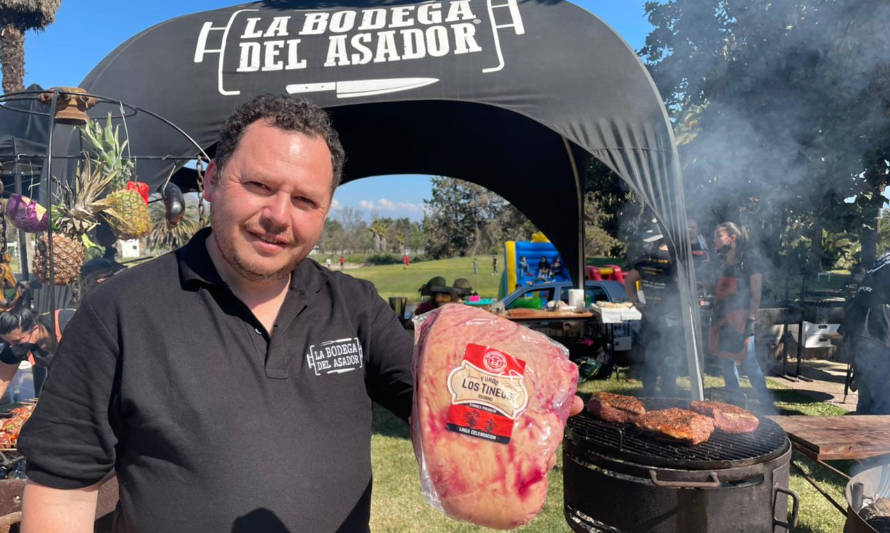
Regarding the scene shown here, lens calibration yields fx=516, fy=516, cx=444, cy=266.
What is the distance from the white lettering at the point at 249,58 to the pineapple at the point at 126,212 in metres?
2.84

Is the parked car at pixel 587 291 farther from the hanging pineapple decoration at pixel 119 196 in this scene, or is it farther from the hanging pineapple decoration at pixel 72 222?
the hanging pineapple decoration at pixel 72 222

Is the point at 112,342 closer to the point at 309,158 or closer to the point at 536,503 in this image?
the point at 309,158

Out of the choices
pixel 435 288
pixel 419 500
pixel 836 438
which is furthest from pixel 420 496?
pixel 435 288

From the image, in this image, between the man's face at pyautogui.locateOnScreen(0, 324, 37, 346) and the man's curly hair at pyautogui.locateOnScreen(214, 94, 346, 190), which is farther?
the man's face at pyautogui.locateOnScreen(0, 324, 37, 346)

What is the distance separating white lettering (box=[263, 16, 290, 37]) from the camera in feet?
19.6

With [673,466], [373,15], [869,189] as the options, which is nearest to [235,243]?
[673,466]

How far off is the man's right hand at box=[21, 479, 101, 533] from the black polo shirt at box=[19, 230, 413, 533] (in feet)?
0.12

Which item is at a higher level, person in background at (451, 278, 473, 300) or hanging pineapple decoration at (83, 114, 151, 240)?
hanging pineapple decoration at (83, 114, 151, 240)

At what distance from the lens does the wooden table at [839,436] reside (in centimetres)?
303

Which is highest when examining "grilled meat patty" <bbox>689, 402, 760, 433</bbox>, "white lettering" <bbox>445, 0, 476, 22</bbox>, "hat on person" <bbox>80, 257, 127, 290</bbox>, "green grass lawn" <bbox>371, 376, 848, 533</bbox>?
"white lettering" <bbox>445, 0, 476, 22</bbox>

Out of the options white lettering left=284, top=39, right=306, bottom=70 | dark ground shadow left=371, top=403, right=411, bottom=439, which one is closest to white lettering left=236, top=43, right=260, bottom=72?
white lettering left=284, top=39, right=306, bottom=70

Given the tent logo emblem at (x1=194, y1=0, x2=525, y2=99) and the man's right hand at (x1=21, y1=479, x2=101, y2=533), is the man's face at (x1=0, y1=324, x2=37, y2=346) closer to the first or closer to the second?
the man's right hand at (x1=21, y1=479, x2=101, y2=533)

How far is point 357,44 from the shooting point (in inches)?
228

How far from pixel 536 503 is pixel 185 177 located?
29.1 feet
